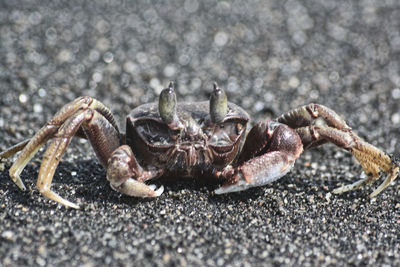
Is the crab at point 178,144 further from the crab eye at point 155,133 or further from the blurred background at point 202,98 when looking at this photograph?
the blurred background at point 202,98

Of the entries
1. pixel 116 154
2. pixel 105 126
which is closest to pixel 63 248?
pixel 116 154

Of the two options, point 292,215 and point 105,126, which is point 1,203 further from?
→ point 292,215

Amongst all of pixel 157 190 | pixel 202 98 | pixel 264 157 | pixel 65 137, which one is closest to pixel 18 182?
pixel 65 137

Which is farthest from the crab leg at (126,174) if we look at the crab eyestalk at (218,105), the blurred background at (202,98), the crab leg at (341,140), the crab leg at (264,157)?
the crab leg at (341,140)

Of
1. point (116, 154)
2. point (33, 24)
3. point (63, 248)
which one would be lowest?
point (63, 248)

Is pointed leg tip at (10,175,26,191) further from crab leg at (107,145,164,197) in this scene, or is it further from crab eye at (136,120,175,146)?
crab eye at (136,120,175,146)

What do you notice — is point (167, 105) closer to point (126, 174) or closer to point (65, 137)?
point (126, 174)
